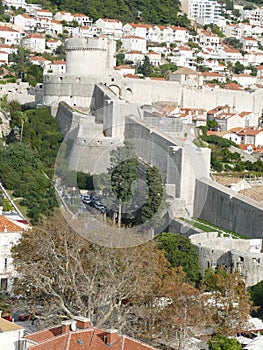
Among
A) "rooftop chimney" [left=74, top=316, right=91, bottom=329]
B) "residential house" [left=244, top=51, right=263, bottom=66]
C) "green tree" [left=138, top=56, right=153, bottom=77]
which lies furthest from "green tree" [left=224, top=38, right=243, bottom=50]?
"rooftop chimney" [left=74, top=316, right=91, bottom=329]

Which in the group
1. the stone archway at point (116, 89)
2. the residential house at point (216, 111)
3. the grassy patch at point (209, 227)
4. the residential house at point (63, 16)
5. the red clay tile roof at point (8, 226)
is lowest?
the grassy patch at point (209, 227)

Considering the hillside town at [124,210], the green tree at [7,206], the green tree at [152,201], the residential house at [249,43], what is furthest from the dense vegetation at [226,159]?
the residential house at [249,43]

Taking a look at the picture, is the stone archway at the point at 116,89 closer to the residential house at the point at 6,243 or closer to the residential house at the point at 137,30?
the residential house at the point at 6,243

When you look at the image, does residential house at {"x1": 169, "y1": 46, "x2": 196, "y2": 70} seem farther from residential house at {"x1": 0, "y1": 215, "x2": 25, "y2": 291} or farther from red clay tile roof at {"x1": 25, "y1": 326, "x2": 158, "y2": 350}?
red clay tile roof at {"x1": 25, "y1": 326, "x2": 158, "y2": 350}

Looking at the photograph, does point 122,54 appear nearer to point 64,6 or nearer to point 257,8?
point 64,6

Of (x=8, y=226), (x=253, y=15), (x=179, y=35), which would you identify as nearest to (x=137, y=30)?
(x=179, y=35)

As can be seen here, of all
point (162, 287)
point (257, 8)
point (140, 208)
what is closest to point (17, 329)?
point (162, 287)
